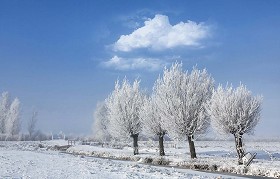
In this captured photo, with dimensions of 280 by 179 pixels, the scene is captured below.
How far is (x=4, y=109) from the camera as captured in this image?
111 meters

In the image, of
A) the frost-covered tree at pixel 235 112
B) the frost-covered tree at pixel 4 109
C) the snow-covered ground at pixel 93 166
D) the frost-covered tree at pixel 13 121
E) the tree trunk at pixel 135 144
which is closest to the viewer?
the snow-covered ground at pixel 93 166

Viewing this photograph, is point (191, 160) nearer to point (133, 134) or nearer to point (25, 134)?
point (133, 134)

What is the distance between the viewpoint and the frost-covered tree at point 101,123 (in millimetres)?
90188

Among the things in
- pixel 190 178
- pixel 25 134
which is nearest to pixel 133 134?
pixel 190 178

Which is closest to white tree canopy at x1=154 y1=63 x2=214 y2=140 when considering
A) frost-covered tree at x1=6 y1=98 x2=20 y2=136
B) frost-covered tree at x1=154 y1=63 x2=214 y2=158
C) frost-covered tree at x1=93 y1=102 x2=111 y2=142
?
frost-covered tree at x1=154 y1=63 x2=214 y2=158

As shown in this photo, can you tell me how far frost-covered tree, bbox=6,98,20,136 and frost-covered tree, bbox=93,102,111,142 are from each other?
3085cm

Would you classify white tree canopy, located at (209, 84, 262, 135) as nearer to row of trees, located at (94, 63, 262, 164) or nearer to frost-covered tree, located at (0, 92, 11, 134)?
row of trees, located at (94, 63, 262, 164)

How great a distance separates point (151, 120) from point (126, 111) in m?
6.05

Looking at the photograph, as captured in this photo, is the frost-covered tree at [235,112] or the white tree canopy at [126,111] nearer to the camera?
the frost-covered tree at [235,112]

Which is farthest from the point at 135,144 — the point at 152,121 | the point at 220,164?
the point at 220,164

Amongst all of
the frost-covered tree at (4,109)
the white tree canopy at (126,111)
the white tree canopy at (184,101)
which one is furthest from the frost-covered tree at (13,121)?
the white tree canopy at (184,101)

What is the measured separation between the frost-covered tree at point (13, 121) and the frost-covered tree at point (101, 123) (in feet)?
101

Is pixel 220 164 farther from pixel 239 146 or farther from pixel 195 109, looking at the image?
pixel 195 109

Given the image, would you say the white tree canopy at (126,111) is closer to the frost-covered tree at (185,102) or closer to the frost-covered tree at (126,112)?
the frost-covered tree at (126,112)
